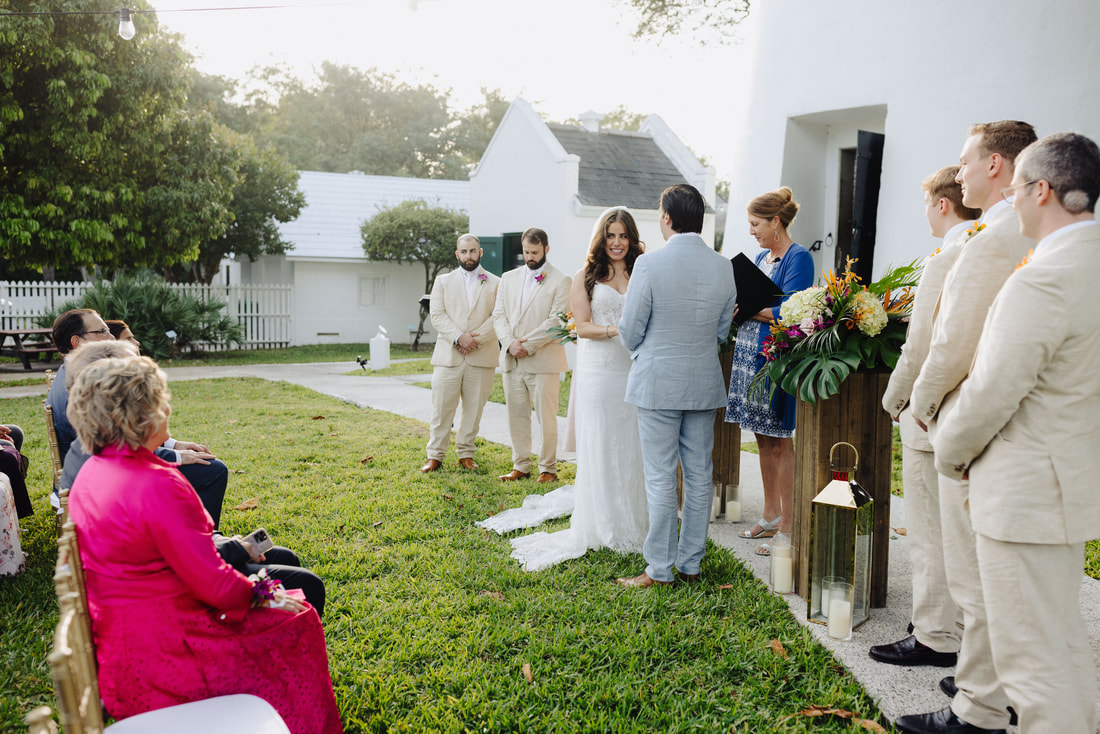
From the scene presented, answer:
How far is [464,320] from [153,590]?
5.59 metres

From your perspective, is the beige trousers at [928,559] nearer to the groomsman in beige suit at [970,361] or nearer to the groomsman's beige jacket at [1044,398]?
the groomsman in beige suit at [970,361]

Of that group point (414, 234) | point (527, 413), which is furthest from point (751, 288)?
point (414, 234)

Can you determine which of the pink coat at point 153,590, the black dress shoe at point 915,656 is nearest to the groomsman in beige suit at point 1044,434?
the black dress shoe at point 915,656

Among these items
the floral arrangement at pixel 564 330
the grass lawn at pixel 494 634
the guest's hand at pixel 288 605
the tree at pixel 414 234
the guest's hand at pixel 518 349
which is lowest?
the grass lawn at pixel 494 634

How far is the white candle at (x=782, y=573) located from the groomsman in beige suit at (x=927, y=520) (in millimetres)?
810

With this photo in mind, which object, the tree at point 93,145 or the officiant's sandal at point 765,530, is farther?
the tree at point 93,145

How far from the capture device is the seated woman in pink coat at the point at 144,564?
2.56 m

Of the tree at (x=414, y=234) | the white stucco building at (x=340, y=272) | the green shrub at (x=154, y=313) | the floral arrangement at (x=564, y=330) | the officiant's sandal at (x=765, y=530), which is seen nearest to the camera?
the officiant's sandal at (x=765, y=530)

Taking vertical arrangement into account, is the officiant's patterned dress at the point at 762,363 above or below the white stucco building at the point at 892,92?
below

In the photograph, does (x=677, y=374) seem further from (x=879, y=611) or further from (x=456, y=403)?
(x=456, y=403)

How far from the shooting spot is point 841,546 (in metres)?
4.21

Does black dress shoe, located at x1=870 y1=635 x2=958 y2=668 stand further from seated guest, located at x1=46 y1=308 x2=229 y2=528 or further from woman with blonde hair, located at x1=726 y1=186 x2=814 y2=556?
seated guest, located at x1=46 y1=308 x2=229 y2=528

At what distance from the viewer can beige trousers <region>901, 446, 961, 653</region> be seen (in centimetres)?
383

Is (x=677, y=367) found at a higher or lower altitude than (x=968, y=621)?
higher
